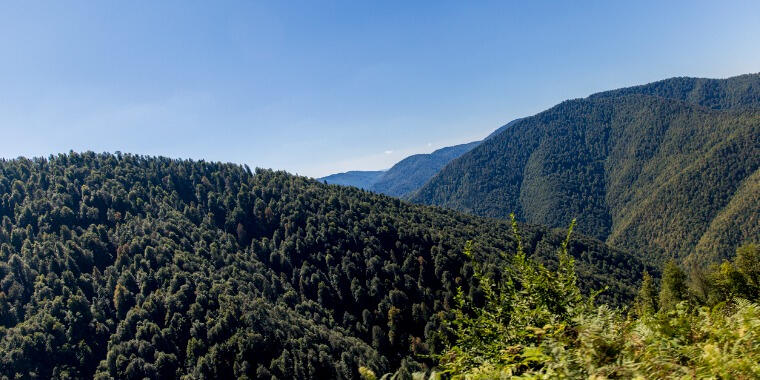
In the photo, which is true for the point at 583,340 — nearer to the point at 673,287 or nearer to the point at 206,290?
the point at 673,287

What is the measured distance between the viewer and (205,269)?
153 meters

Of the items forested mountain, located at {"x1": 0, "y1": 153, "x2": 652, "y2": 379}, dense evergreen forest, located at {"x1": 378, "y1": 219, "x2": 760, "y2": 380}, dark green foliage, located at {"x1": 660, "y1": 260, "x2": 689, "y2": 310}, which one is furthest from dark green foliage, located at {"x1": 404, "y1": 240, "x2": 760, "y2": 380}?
forested mountain, located at {"x1": 0, "y1": 153, "x2": 652, "y2": 379}

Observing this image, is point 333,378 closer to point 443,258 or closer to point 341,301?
point 341,301

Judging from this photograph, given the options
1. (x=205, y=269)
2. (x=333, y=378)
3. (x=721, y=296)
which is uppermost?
(x=205, y=269)

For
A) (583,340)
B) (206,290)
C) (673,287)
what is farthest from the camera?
(206,290)

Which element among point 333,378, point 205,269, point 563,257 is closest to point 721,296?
point 563,257

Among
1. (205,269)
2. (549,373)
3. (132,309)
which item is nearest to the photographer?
(549,373)

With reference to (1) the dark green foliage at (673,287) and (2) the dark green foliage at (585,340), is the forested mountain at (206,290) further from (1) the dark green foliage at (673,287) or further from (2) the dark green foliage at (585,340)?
(2) the dark green foliage at (585,340)

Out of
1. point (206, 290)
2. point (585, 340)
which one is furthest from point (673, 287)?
point (206, 290)

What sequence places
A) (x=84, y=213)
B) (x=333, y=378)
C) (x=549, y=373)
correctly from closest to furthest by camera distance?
(x=549, y=373) < (x=333, y=378) < (x=84, y=213)

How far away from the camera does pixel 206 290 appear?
13450 cm

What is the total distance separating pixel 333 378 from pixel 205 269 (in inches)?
2767

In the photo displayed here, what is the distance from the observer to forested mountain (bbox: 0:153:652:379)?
114062mm

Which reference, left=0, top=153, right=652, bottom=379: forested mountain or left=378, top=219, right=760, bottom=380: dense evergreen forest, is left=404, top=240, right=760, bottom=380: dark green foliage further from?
left=0, top=153, right=652, bottom=379: forested mountain
